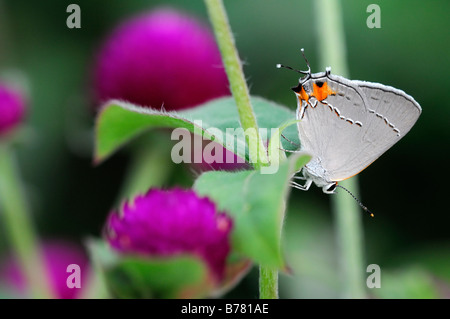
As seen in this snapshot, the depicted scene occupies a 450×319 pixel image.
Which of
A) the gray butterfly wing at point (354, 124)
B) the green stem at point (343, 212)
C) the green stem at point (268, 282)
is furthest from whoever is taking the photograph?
the green stem at point (343, 212)

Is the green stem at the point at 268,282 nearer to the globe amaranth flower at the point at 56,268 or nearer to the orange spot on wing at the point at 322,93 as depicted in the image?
the orange spot on wing at the point at 322,93

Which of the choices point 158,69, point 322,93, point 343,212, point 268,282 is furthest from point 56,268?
point 268,282

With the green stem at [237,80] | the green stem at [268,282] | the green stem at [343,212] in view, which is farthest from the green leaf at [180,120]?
the green stem at [343,212]

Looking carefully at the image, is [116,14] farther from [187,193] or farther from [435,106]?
[187,193]

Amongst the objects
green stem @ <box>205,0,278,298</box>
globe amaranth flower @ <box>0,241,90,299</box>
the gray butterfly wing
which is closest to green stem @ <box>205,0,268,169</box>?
green stem @ <box>205,0,278,298</box>

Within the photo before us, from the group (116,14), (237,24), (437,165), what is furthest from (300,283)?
(116,14)

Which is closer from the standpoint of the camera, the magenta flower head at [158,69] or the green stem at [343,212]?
the green stem at [343,212]

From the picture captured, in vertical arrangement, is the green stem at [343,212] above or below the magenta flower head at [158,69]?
below

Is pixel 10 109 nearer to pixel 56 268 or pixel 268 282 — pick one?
pixel 56 268
